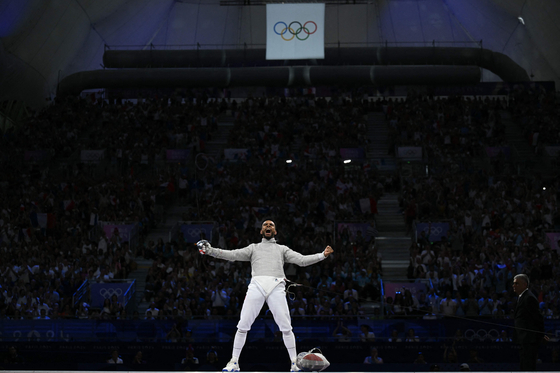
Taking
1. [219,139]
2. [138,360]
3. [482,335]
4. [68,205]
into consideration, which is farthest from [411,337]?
[219,139]

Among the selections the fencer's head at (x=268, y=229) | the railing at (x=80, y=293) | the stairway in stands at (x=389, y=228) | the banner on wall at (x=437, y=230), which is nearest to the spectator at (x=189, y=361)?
the railing at (x=80, y=293)

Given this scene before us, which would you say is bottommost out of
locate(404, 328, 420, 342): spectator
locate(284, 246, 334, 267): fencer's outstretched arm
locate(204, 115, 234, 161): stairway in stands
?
locate(404, 328, 420, 342): spectator

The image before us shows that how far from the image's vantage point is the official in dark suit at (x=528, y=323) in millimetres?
10469

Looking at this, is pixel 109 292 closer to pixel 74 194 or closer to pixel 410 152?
pixel 74 194

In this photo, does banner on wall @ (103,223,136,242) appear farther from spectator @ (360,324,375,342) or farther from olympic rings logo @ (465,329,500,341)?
olympic rings logo @ (465,329,500,341)

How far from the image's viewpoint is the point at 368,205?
24641mm

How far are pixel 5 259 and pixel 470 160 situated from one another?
60.3 ft

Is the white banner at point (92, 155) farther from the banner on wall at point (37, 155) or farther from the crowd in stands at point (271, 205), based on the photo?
the banner on wall at point (37, 155)

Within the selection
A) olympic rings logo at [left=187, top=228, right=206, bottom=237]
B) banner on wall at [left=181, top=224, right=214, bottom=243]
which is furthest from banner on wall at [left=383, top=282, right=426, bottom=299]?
olympic rings logo at [left=187, top=228, right=206, bottom=237]

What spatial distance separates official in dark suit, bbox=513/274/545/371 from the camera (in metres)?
10.5

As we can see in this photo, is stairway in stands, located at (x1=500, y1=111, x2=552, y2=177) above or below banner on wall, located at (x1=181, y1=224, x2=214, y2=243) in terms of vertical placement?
above

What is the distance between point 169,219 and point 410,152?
10581 millimetres

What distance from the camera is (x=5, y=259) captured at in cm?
2152

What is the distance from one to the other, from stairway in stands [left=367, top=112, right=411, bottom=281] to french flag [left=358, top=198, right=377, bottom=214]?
923mm
